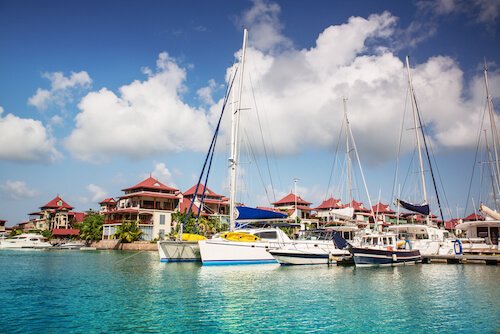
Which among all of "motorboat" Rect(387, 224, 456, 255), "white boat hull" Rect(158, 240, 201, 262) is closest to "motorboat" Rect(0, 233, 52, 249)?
"white boat hull" Rect(158, 240, 201, 262)

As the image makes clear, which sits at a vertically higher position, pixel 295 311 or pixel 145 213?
pixel 145 213

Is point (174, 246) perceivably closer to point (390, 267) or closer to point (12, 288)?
point (12, 288)

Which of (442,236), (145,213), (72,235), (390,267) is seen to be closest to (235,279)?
(390,267)

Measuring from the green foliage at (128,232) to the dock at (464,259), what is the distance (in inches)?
1893

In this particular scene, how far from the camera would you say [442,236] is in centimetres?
4281

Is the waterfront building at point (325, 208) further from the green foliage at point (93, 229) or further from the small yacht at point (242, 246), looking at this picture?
the small yacht at point (242, 246)

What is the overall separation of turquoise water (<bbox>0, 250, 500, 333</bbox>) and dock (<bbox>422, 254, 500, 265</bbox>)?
11.0 meters

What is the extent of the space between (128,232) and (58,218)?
45.6m

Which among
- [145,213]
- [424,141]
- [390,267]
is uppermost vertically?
[424,141]

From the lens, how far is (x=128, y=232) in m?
68.3

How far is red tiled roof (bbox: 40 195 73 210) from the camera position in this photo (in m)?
109

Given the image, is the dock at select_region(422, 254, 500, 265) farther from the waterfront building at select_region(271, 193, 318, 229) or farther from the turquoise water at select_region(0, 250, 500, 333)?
the waterfront building at select_region(271, 193, 318, 229)

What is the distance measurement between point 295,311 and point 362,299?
4.44 m

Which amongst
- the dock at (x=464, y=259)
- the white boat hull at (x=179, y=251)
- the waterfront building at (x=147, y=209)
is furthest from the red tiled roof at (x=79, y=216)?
the dock at (x=464, y=259)
